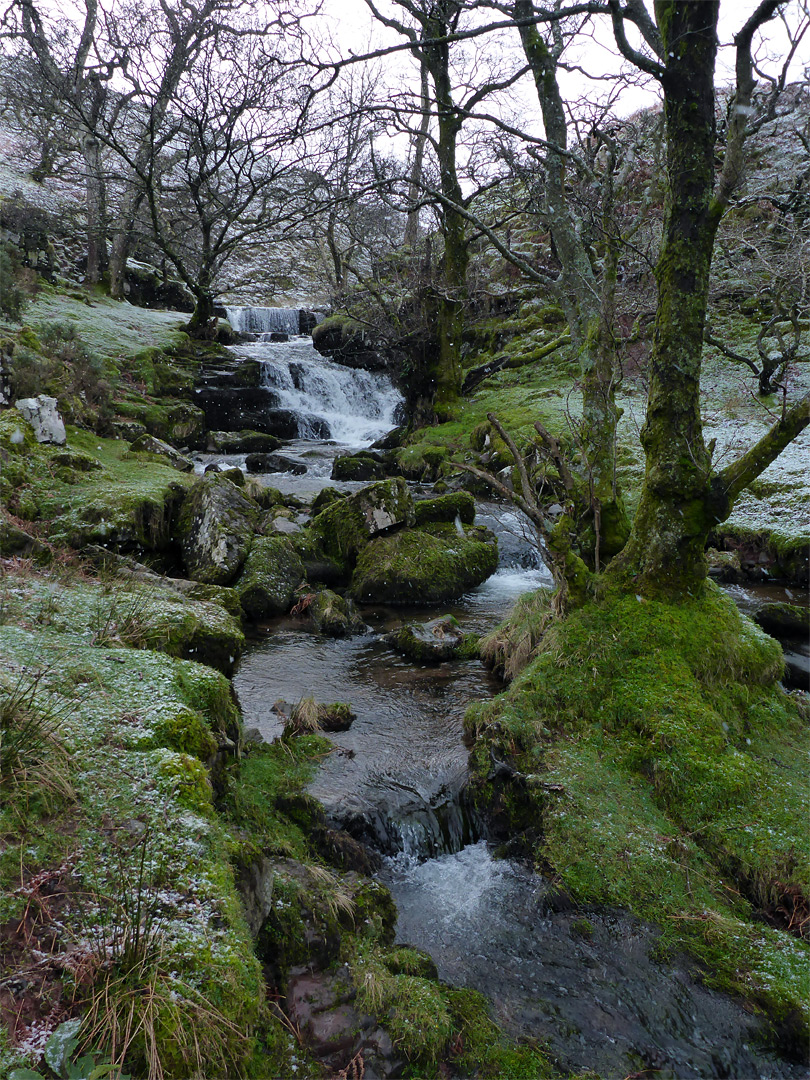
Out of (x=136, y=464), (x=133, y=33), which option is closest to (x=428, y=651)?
(x=136, y=464)

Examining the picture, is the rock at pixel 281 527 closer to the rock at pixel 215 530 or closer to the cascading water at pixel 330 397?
the rock at pixel 215 530

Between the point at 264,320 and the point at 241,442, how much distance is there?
44.7 feet

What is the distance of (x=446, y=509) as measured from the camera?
11109mm

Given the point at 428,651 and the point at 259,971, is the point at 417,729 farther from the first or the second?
the point at 259,971

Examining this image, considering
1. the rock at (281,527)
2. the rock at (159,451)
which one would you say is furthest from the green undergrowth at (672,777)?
the rock at (159,451)

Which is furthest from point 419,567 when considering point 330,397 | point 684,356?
point 330,397

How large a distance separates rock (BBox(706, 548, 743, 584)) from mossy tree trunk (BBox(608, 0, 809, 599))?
Answer: 6109 millimetres

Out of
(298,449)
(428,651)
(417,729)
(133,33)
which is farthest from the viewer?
(298,449)

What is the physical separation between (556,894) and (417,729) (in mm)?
2323

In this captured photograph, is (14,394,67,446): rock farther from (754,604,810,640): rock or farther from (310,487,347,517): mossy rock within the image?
(754,604,810,640): rock

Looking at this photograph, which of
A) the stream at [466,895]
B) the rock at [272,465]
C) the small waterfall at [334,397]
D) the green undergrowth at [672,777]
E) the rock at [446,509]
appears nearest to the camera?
the stream at [466,895]

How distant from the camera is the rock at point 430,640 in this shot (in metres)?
7.30

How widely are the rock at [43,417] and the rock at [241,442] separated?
686 cm

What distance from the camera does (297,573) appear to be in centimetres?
902
